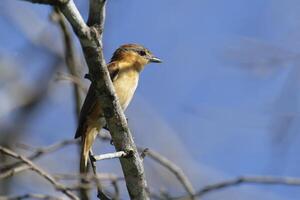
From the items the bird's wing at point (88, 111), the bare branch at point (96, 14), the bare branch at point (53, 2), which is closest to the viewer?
the bare branch at point (53, 2)

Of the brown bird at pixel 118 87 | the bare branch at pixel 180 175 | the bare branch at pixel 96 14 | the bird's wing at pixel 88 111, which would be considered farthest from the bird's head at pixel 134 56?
the bare branch at pixel 96 14

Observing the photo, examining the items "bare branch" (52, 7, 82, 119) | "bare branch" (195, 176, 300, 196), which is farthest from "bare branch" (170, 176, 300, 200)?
"bare branch" (52, 7, 82, 119)

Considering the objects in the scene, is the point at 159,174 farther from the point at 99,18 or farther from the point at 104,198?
the point at 99,18

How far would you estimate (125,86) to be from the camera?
5.64m

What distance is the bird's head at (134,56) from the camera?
20.3 ft

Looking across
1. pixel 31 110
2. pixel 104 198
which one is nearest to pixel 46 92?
pixel 31 110

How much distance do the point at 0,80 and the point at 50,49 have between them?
64 cm

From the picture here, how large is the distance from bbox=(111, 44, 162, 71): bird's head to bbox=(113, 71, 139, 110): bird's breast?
30 centimetres

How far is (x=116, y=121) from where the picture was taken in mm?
3721

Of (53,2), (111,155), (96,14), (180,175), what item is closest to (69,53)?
(180,175)

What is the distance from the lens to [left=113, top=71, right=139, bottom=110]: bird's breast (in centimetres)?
556

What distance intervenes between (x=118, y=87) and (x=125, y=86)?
0.24 ft

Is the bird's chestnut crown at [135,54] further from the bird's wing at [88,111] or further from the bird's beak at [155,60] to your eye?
the bird's wing at [88,111]

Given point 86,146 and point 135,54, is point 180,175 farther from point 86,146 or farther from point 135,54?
point 135,54
